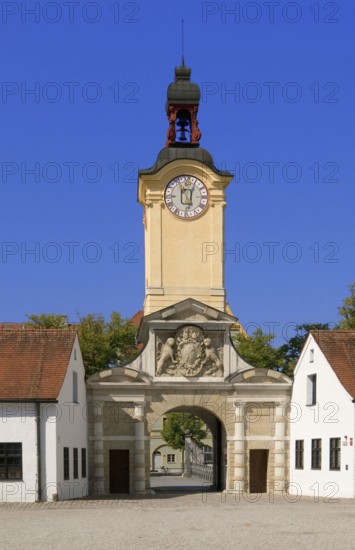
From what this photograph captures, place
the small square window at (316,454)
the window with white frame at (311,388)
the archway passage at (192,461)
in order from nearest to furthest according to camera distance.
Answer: the small square window at (316,454)
the window with white frame at (311,388)
the archway passage at (192,461)

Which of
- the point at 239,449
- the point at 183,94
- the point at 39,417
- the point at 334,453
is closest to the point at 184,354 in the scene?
the point at 239,449

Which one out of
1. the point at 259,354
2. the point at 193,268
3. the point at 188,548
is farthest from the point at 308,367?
the point at 188,548

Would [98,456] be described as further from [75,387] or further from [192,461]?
[192,461]

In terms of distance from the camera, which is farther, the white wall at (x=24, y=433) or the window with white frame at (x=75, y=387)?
the window with white frame at (x=75, y=387)

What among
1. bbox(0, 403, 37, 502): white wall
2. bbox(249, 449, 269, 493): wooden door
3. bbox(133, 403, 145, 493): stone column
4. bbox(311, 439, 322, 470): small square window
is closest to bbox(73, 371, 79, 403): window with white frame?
bbox(133, 403, 145, 493): stone column

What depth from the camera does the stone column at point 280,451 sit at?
43.9 m

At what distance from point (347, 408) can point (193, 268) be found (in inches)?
465

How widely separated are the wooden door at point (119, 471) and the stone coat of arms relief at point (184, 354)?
3.86 m

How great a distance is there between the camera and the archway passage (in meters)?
48.2

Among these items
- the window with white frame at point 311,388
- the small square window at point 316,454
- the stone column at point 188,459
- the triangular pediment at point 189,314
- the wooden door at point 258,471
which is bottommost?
the stone column at point 188,459

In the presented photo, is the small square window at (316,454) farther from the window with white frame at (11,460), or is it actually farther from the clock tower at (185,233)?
the window with white frame at (11,460)

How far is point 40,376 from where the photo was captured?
38.5m

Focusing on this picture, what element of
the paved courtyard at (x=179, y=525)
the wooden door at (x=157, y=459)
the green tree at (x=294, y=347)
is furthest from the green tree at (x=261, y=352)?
the wooden door at (x=157, y=459)

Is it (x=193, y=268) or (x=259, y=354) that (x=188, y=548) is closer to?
(x=193, y=268)
